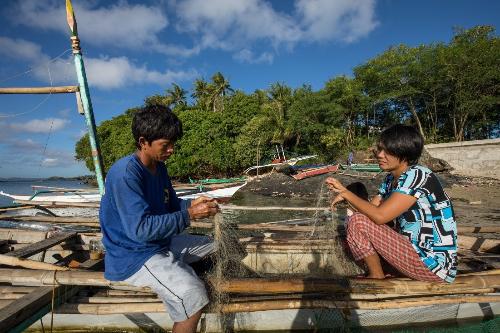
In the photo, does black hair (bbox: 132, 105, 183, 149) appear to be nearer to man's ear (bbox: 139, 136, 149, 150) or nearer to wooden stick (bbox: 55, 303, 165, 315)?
man's ear (bbox: 139, 136, 149, 150)

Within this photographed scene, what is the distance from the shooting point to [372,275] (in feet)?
10.3

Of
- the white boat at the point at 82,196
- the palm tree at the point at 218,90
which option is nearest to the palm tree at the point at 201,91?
the palm tree at the point at 218,90

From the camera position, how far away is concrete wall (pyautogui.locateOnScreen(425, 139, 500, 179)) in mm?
21531

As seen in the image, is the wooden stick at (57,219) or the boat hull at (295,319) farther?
the wooden stick at (57,219)

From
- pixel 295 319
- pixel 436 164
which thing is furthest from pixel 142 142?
pixel 436 164

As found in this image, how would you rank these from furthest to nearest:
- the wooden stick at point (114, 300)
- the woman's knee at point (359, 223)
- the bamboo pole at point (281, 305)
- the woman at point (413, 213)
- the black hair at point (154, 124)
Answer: the woman's knee at point (359, 223) < the wooden stick at point (114, 300) < the bamboo pole at point (281, 305) < the woman at point (413, 213) < the black hair at point (154, 124)

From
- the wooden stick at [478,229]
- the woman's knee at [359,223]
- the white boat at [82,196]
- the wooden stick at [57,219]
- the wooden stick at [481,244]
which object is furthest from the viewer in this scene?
the white boat at [82,196]

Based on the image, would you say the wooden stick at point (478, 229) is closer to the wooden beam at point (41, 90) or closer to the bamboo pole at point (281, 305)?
the bamboo pole at point (281, 305)

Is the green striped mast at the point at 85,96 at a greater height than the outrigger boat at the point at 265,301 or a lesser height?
greater

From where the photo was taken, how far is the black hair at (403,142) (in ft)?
9.20

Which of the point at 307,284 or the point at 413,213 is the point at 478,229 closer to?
the point at 413,213

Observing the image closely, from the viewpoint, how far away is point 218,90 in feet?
146

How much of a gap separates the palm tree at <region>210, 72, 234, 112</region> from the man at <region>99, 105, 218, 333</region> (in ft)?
139

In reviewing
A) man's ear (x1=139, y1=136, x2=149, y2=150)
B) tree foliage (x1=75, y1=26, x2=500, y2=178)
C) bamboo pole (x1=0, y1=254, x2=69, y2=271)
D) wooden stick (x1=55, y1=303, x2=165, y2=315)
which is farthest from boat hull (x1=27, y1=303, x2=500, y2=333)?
tree foliage (x1=75, y1=26, x2=500, y2=178)
